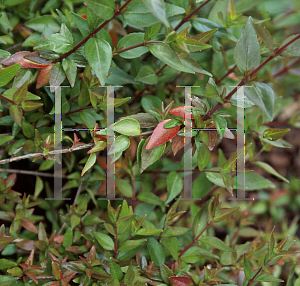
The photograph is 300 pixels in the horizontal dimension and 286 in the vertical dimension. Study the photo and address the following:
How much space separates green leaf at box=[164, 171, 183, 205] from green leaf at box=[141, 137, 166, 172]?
19 centimetres

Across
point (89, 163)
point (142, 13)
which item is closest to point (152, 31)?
point (142, 13)

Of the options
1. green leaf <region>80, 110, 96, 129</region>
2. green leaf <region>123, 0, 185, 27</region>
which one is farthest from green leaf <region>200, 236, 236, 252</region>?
green leaf <region>123, 0, 185, 27</region>

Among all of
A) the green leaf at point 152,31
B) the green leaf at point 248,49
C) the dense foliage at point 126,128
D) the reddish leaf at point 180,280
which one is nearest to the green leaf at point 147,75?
the dense foliage at point 126,128

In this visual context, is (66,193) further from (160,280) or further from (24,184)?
(160,280)

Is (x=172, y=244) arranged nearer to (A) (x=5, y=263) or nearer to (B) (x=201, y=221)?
(B) (x=201, y=221)

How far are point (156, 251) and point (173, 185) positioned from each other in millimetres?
162

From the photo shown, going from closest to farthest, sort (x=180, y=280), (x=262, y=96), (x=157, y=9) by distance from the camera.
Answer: (x=157, y=9), (x=262, y=96), (x=180, y=280)

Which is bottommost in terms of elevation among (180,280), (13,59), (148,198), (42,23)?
(180,280)

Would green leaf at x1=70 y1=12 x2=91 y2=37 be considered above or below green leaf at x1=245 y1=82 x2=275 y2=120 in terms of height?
above

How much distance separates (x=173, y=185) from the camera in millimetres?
724

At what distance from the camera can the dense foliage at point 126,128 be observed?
521 millimetres

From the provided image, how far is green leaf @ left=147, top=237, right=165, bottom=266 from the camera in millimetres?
673

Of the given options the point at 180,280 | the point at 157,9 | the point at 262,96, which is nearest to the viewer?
the point at 157,9

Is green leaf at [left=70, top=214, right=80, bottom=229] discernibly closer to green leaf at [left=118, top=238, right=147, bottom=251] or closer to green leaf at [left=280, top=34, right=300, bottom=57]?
green leaf at [left=118, top=238, right=147, bottom=251]
